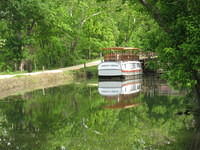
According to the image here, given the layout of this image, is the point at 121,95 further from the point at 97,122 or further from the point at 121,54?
the point at 121,54

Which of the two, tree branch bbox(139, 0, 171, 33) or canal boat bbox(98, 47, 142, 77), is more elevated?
tree branch bbox(139, 0, 171, 33)

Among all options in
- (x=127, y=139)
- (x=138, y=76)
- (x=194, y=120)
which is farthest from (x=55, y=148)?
(x=138, y=76)

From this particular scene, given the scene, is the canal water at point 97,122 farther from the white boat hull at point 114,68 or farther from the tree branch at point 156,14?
the white boat hull at point 114,68

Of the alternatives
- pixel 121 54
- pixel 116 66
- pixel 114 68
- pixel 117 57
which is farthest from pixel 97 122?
pixel 121 54

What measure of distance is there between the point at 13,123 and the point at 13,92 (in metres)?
13.0

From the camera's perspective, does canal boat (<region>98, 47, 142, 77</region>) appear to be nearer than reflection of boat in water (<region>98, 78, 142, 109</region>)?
No

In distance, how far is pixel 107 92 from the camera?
102ft

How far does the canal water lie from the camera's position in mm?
13734

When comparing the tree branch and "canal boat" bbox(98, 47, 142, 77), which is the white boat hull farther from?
the tree branch

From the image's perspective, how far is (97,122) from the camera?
18.2 metres

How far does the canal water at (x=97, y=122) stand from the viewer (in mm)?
13734

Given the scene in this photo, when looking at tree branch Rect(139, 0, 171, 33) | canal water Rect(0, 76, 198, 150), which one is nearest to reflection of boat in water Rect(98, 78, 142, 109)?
canal water Rect(0, 76, 198, 150)

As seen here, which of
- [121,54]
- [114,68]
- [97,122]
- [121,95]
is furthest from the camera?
[121,54]

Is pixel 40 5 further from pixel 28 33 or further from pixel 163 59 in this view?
pixel 163 59
